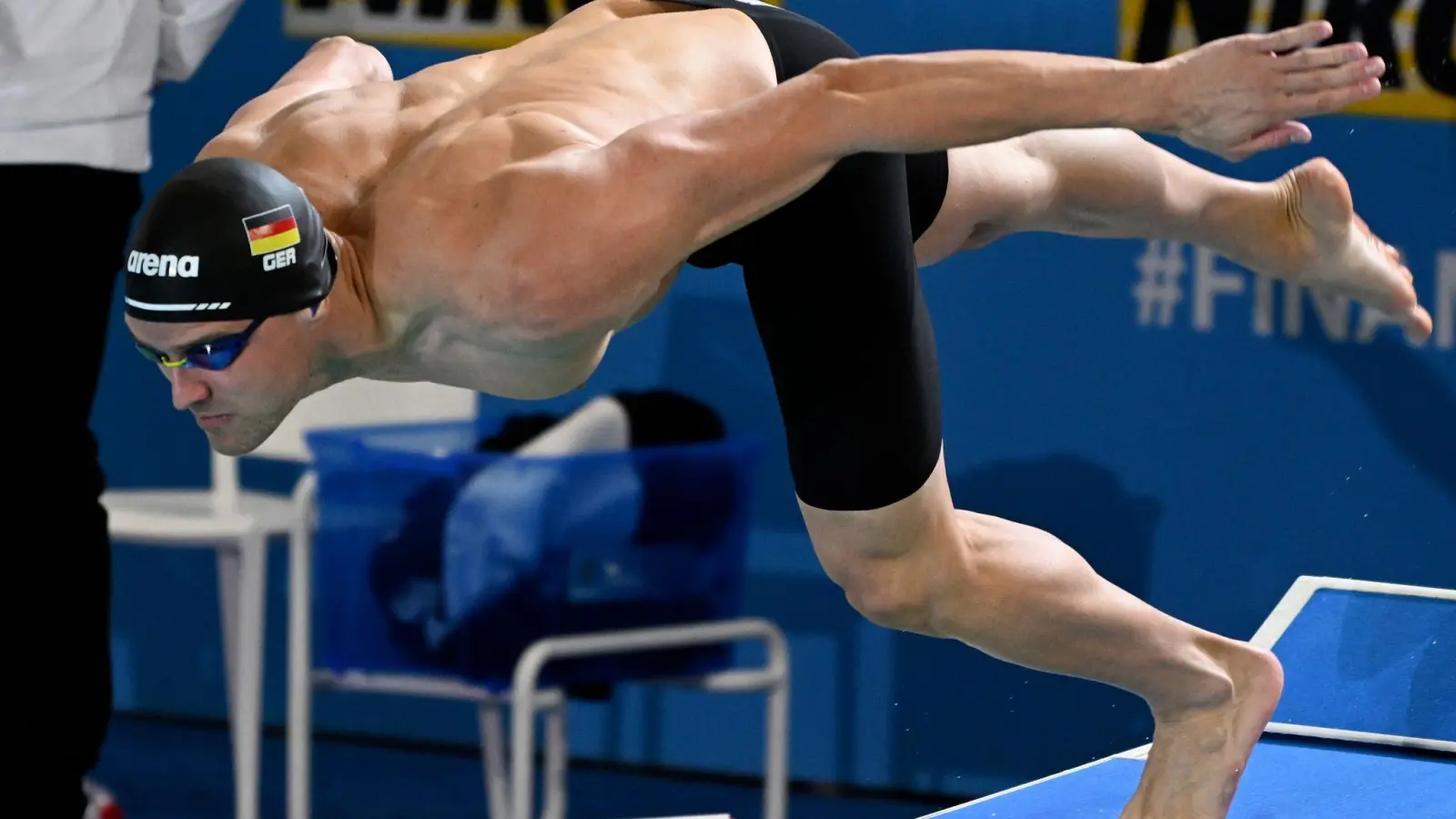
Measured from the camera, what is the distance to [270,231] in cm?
195

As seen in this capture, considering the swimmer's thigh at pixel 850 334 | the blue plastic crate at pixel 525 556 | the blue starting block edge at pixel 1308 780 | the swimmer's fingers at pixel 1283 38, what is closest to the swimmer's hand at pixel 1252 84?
the swimmer's fingers at pixel 1283 38

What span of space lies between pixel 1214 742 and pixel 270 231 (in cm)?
140

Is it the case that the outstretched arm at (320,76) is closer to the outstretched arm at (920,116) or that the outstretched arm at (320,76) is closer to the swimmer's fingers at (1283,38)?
the outstretched arm at (920,116)

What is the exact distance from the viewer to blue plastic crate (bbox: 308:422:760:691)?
349 centimetres

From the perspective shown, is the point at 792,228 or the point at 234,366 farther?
the point at 792,228

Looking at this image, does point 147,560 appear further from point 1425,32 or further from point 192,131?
point 1425,32

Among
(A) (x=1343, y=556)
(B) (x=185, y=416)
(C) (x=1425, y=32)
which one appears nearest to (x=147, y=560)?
(B) (x=185, y=416)

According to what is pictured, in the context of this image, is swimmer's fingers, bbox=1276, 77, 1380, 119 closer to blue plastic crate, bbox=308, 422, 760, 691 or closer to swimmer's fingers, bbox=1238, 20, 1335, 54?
swimmer's fingers, bbox=1238, 20, 1335, 54

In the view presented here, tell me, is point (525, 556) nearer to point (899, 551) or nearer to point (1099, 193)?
point (899, 551)

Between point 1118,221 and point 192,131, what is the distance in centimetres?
257

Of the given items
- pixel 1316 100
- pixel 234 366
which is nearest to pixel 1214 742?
pixel 1316 100

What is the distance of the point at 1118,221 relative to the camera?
2656mm

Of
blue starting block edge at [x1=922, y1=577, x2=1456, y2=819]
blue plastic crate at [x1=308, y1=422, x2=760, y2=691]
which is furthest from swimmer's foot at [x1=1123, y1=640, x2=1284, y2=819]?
blue plastic crate at [x1=308, y1=422, x2=760, y2=691]

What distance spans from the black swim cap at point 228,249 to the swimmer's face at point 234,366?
0.07 feet
